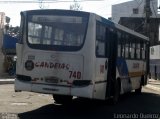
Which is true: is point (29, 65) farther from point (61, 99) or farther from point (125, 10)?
point (125, 10)

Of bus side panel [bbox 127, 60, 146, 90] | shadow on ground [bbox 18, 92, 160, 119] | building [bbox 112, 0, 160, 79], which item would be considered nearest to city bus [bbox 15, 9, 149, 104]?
shadow on ground [bbox 18, 92, 160, 119]

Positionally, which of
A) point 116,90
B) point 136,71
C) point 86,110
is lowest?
point 86,110

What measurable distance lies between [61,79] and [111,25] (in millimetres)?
3567

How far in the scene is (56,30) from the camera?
48.0 ft

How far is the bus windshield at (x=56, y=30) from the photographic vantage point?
14398 millimetres

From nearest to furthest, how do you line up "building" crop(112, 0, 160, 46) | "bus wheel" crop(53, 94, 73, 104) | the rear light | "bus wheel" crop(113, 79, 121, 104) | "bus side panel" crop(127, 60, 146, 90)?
1. the rear light
2. "bus wheel" crop(53, 94, 73, 104)
3. "bus wheel" crop(113, 79, 121, 104)
4. "bus side panel" crop(127, 60, 146, 90)
5. "building" crop(112, 0, 160, 46)

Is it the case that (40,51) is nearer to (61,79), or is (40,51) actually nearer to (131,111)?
(61,79)

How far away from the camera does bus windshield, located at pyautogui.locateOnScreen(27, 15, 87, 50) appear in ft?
47.2

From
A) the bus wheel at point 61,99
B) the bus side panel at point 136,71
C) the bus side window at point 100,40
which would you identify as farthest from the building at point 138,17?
the bus side window at point 100,40

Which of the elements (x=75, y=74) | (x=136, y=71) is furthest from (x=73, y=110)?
(x=136, y=71)

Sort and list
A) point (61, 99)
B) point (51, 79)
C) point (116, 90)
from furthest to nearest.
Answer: point (116, 90) → point (61, 99) → point (51, 79)

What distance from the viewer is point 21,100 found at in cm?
1855

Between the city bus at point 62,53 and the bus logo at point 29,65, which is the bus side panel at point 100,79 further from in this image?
the bus logo at point 29,65

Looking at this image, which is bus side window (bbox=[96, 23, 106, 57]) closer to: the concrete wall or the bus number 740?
the bus number 740
